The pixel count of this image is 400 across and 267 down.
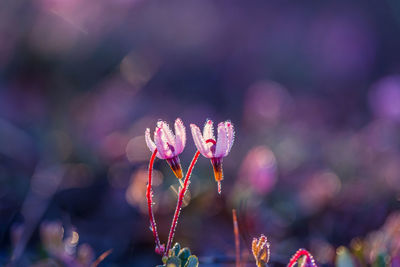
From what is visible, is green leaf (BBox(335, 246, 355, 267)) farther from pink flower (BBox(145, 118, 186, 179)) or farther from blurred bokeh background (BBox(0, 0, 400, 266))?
pink flower (BBox(145, 118, 186, 179))

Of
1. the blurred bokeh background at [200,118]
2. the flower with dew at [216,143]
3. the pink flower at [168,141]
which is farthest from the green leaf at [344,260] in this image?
the pink flower at [168,141]

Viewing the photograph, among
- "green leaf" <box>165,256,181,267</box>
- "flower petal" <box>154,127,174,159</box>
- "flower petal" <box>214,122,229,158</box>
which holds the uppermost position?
"flower petal" <box>154,127,174,159</box>

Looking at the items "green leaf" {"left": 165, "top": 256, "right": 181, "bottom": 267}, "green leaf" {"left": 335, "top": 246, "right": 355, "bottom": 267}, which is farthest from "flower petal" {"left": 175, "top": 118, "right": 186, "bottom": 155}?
"green leaf" {"left": 335, "top": 246, "right": 355, "bottom": 267}

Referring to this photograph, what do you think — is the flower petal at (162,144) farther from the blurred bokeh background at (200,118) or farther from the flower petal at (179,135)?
the blurred bokeh background at (200,118)

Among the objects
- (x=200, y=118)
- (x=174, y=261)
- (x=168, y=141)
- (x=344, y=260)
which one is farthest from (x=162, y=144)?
(x=200, y=118)

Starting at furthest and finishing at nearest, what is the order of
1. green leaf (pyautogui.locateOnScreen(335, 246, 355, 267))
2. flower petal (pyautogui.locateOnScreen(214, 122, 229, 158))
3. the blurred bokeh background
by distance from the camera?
the blurred bokeh background → green leaf (pyautogui.locateOnScreen(335, 246, 355, 267)) → flower petal (pyautogui.locateOnScreen(214, 122, 229, 158))

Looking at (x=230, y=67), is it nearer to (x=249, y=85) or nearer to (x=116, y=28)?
(x=249, y=85)
